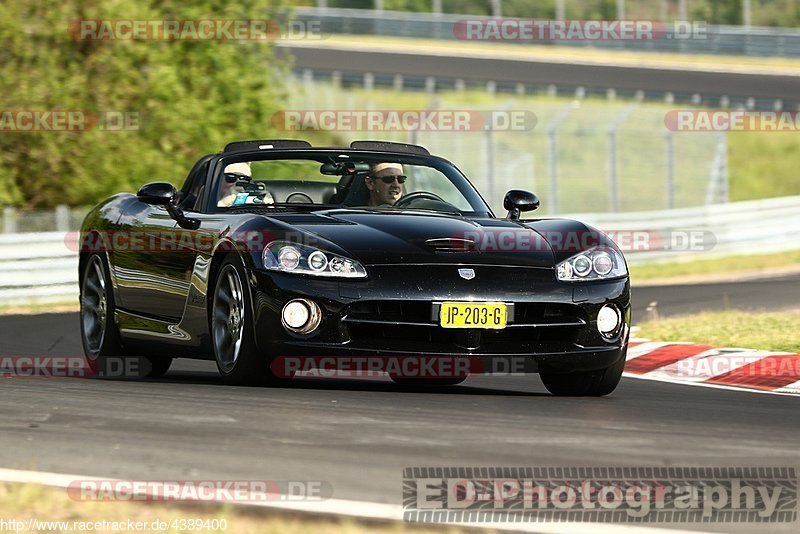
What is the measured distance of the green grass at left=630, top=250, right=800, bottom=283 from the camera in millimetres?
23297

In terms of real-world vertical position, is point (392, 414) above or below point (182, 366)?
above

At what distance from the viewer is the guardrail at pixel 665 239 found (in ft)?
60.8

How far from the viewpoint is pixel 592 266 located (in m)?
8.33

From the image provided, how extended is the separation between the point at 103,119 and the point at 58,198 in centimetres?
132

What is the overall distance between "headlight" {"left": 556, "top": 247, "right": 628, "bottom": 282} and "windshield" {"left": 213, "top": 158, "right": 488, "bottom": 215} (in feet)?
3.91

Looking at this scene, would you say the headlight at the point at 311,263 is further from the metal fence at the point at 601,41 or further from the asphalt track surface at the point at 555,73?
the metal fence at the point at 601,41

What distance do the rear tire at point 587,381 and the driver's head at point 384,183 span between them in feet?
4.69

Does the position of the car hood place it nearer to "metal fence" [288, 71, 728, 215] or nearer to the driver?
the driver

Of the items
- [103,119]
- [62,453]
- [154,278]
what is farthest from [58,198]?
[62,453]

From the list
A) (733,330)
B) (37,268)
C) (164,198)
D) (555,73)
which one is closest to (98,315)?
(164,198)

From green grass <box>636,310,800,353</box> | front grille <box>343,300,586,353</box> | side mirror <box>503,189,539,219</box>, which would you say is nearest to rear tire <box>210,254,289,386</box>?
front grille <box>343,300,586,353</box>

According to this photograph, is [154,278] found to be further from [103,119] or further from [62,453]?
[103,119]

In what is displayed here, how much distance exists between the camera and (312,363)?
26.1 ft

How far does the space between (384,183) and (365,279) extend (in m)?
1.69
